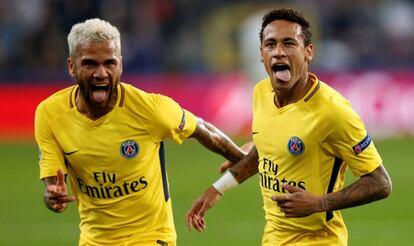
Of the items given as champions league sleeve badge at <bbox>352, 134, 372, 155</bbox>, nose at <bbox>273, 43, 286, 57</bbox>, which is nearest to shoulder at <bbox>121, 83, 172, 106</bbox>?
nose at <bbox>273, 43, 286, 57</bbox>

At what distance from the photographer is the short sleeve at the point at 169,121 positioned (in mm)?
7102

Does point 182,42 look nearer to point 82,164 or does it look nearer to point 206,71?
point 206,71

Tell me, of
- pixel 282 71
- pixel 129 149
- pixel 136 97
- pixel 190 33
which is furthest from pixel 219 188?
pixel 190 33

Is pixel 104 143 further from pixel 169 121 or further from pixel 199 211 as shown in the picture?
pixel 199 211

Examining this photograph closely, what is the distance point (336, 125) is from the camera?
6441 mm

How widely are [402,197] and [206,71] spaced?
6.97 meters

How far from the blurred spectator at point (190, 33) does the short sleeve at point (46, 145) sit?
40.7 ft

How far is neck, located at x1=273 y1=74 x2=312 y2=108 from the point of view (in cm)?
679

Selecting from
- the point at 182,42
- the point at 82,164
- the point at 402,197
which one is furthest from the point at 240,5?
the point at 82,164

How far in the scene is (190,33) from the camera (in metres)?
22.2

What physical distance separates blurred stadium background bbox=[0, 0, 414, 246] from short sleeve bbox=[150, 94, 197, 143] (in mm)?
5293

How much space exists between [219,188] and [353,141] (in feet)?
4.53

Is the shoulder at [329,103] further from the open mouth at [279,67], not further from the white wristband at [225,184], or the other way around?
the white wristband at [225,184]

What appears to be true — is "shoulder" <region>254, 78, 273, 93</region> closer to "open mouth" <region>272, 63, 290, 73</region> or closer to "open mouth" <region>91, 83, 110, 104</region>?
"open mouth" <region>272, 63, 290, 73</region>
